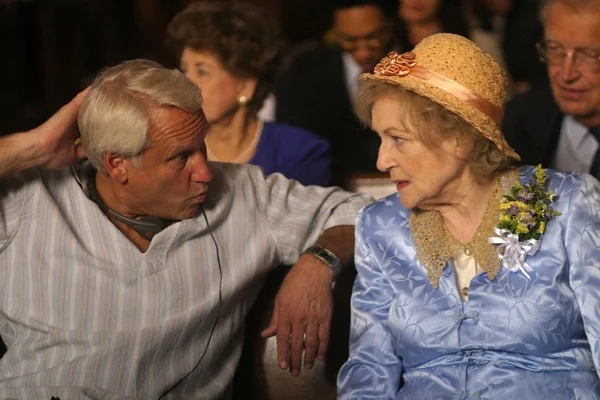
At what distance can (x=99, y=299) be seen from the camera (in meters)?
2.39

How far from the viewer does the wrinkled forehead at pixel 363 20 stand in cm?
411

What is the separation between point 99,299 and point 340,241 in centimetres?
67

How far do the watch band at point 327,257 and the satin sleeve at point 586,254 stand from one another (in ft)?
1.99

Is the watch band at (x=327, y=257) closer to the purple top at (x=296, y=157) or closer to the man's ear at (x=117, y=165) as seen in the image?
the man's ear at (x=117, y=165)

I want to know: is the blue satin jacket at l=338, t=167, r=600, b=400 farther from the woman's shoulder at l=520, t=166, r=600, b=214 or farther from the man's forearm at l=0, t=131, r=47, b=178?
the man's forearm at l=0, t=131, r=47, b=178

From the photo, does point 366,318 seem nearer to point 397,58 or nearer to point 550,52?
point 397,58

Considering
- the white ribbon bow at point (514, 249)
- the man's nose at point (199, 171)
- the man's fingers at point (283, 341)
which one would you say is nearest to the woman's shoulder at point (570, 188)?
the white ribbon bow at point (514, 249)

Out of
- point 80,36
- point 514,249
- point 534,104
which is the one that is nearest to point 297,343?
point 514,249

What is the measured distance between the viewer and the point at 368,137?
4086 millimetres

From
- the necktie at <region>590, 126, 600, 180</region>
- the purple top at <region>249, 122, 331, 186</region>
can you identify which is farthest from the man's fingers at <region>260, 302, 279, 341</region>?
the necktie at <region>590, 126, 600, 180</region>

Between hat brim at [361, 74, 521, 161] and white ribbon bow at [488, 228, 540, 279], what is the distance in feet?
0.71

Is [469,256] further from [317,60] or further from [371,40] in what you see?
[317,60]

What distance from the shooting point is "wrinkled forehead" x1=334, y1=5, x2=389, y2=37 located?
162 inches

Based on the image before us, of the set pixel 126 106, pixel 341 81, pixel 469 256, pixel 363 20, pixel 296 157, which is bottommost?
pixel 341 81
